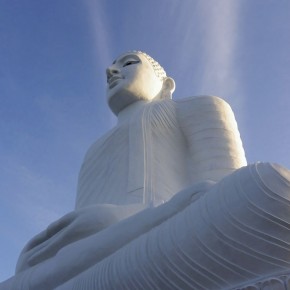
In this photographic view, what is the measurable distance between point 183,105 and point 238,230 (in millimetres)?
2585

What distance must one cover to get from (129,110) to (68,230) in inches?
85.1

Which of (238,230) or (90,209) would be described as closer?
(238,230)

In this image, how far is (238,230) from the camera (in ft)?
7.19

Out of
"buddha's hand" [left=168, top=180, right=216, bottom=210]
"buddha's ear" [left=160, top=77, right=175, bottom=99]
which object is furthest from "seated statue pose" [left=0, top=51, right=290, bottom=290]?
"buddha's ear" [left=160, top=77, right=175, bottom=99]

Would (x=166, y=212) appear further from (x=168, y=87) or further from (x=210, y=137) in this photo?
(x=168, y=87)

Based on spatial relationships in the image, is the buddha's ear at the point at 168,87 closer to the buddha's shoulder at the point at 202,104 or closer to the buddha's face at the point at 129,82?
the buddha's face at the point at 129,82

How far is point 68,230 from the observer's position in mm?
3207

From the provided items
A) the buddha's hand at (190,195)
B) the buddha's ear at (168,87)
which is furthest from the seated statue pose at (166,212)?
the buddha's ear at (168,87)

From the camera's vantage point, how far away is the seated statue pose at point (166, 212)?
2176 mm

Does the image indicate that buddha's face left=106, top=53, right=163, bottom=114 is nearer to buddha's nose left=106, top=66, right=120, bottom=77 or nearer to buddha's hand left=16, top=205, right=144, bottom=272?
buddha's nose left=106, top=66, right=120, bottom=77

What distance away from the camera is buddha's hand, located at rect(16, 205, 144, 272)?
3146 mm

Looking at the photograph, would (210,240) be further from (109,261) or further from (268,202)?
(109,261)

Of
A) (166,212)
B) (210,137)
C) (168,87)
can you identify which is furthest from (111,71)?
(166,212)

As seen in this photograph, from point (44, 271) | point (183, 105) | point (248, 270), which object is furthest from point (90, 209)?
point (183, 105)
